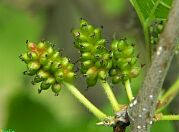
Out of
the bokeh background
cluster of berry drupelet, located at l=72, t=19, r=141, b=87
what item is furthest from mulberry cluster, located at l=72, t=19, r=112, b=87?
the bokeh background

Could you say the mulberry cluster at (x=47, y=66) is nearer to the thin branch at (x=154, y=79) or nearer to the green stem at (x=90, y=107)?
the green stem at (x=90, y=107)

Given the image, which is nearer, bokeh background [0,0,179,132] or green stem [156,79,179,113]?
green stem [156,79,179,113]

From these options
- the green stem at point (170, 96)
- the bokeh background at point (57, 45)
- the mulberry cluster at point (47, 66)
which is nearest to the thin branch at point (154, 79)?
the green stem at point (170, 96)

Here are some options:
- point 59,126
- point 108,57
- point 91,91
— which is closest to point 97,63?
point 108,57

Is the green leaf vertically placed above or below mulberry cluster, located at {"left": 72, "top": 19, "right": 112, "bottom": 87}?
above

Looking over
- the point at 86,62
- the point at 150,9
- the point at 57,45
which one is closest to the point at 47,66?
the point at 86,62

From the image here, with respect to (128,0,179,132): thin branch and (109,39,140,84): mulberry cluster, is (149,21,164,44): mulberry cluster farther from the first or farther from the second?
(128,0,179,132): thin branch
